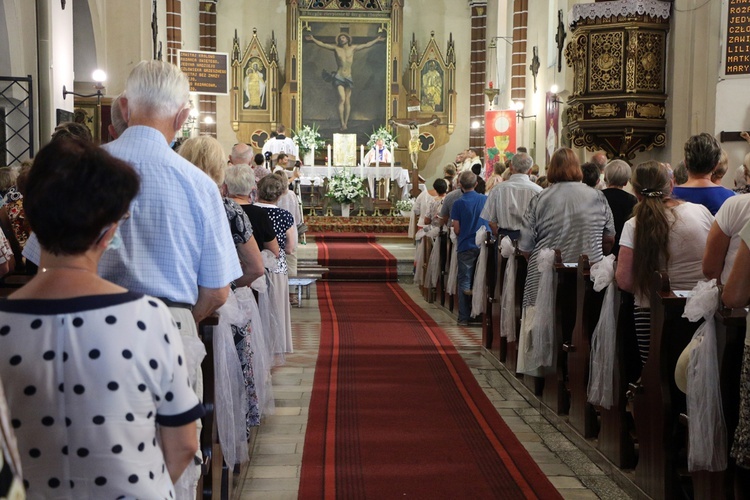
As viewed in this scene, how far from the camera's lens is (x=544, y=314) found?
5.84 metres

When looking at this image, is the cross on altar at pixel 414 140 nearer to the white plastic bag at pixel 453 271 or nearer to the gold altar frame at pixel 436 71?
the gold altar frame at pixel 436 71

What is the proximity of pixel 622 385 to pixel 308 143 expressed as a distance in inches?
687

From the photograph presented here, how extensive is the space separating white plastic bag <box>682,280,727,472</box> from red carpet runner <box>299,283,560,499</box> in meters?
1.06

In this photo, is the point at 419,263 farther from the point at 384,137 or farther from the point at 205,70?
the point at 384,137

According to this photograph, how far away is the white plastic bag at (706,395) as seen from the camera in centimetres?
343

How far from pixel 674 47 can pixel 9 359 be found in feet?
34.1

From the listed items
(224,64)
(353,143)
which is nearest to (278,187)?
(224,64)

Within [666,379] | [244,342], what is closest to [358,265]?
[244,342]

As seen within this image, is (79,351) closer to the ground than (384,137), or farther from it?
closer to the ground

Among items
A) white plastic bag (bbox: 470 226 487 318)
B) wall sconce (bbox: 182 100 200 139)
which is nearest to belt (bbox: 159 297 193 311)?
white plastic bag (bbox: 470 226 487 318)

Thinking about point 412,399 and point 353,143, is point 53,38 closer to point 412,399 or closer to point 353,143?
point 412,399

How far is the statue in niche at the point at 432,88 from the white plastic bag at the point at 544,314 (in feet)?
57.8

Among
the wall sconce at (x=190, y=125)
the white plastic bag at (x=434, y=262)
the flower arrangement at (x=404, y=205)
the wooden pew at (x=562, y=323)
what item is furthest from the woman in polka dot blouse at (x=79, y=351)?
the flower arrangement at (x=404, y=205)

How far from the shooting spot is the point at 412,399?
634cm
